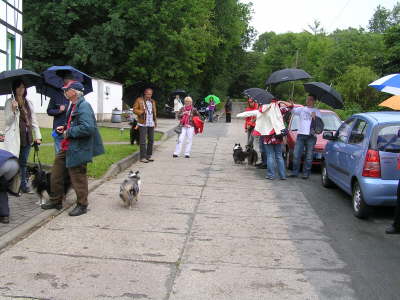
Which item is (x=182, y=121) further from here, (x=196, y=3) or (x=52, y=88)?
(x=196, y=3)

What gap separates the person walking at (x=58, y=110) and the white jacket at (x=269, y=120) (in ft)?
14.5

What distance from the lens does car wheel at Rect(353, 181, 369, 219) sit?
7.48m

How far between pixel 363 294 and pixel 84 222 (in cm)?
386

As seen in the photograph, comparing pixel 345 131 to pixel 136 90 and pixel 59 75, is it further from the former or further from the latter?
pixel 136 90

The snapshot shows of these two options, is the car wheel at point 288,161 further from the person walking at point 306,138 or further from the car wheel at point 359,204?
the car wheel at point 359,204

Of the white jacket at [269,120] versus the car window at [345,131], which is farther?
the white jacket at [269,120]

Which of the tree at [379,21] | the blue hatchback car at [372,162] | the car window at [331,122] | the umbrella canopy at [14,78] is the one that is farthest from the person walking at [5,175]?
the tree at [379,21]

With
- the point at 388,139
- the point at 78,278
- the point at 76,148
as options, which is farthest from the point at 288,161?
the point at 78,278

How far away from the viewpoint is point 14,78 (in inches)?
305

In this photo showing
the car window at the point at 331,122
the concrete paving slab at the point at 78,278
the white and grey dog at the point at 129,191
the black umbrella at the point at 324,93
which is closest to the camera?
the concrete paving slab at the point at 78,278

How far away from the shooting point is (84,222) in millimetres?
6902

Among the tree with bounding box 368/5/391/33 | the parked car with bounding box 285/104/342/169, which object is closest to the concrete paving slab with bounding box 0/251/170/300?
the parked car with bounding box 285/104/342/169

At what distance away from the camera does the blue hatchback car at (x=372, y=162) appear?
287 inches

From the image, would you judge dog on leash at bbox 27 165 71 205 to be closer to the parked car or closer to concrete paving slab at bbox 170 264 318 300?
concrete paving slab at bbox 170 264 318 300
